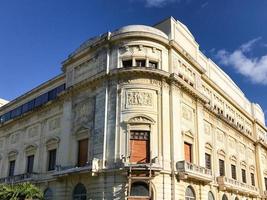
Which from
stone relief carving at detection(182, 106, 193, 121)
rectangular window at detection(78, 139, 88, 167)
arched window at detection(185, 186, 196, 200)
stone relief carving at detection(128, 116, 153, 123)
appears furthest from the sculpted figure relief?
arched window at detection(185, 186, 196, 200)

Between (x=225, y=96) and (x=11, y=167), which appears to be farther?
(x=225, y=96)

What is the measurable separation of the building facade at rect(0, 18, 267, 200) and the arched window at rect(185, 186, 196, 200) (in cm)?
28

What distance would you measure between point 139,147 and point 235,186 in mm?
14772

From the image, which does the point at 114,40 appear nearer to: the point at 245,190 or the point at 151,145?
the point at 151,145

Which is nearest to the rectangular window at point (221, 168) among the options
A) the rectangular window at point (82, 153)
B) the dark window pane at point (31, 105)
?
the rectangular window at point (82, 153)

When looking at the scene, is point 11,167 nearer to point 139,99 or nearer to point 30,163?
point 30,163

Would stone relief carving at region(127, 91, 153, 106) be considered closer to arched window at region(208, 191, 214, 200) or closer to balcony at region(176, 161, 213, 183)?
balcony at region(176, 161, 213, 183)

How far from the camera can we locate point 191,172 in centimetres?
2547

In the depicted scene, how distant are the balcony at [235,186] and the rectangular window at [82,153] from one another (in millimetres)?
12910

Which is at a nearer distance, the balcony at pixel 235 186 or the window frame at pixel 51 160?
the window frame at pixel 51 160

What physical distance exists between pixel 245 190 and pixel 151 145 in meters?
17.6

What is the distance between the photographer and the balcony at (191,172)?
82.3 feet

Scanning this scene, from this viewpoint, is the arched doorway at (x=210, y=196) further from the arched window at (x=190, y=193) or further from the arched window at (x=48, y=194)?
the arched window at (x=48, y=194)

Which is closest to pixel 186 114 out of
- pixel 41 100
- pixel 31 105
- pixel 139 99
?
pixel 139 99
